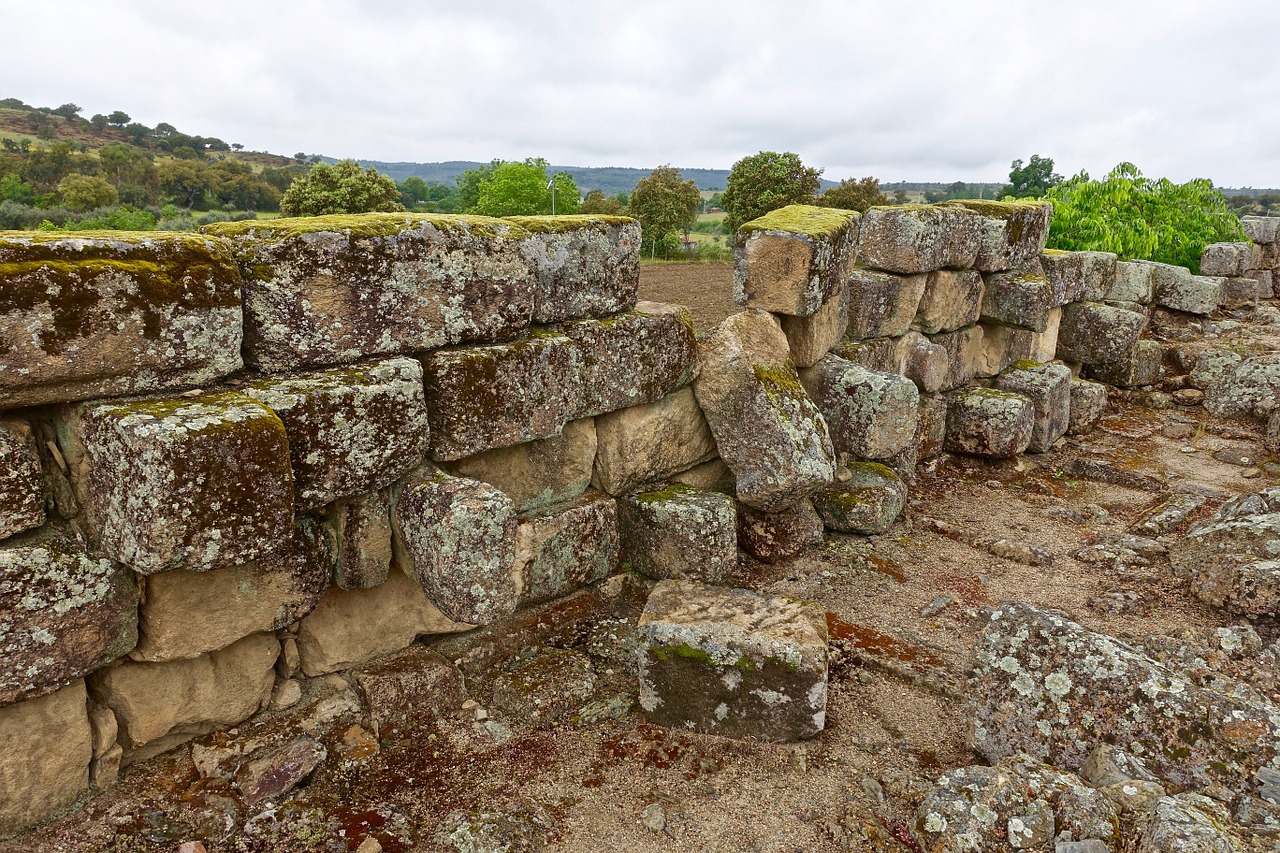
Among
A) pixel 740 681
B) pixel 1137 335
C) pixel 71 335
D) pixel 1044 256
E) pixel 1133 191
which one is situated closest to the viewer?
pixel 71 335

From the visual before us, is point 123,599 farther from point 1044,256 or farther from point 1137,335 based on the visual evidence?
point 1137,335

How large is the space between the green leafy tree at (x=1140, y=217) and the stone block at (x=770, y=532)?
960 cm

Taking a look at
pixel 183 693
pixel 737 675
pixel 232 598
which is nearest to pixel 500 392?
pixel 232 598

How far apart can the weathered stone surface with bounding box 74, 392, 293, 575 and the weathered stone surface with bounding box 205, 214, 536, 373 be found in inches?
18.0

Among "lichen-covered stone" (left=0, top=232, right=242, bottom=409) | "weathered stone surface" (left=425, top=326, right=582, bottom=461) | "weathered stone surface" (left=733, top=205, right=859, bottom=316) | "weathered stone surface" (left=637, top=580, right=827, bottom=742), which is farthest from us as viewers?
"weathered stone surface" (left=733, top=205, right=859, bottom=316)

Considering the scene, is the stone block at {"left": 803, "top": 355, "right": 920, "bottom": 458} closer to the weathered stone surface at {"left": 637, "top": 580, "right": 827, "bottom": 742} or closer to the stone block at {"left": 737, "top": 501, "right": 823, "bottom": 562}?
the stone block at {"left": 737, "top": 501, "right": 823, "bottom": 562}

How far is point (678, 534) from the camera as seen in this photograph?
194 inches

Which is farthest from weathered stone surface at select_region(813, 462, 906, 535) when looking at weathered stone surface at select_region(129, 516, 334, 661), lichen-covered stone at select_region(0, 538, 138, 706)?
lichen-covered stone at select_region(0, 538, 138, 706)

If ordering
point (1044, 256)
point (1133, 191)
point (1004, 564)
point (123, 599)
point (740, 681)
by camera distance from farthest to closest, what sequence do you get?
1. point (1133, 191)
2. point (1044, 256)
3. point (1004, 564)
4. point (740, 681)
5. point (123, 599)

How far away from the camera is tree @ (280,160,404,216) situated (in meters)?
31.6

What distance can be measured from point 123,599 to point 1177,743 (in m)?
4.28

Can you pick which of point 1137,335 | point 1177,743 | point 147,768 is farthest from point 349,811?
point 1137,335

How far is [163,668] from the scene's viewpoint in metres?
3.45

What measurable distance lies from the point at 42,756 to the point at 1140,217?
1571cm
